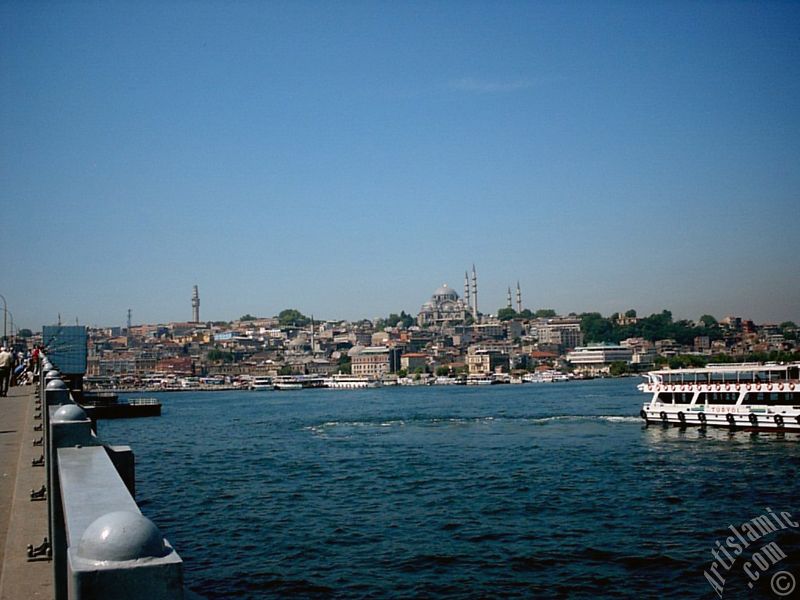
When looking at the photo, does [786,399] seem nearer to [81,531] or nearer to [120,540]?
[81,531]

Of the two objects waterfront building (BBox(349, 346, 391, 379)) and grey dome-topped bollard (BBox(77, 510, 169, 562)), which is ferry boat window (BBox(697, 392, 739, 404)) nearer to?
grey dome-topped bollard (BBox(77, 510, 169, 562))

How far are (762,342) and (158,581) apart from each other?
166 metres

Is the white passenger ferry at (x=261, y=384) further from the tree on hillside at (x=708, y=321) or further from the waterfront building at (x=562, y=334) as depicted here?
the tree on hillside at (x=708, y=321)

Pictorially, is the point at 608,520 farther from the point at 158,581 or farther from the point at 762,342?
the point at 762,342

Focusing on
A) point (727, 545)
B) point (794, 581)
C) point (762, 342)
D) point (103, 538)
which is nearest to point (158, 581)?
point (103, 538)

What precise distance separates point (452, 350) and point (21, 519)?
156184 millimetres

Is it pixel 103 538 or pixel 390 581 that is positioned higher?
pixel 103 538

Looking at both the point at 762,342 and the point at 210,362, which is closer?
the point at 762,342

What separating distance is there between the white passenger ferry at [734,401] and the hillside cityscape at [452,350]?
94.8 metres

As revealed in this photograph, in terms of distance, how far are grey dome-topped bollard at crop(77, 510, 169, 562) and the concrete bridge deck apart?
101 inches

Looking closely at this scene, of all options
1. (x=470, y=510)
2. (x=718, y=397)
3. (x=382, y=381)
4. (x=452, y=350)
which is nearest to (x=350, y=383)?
(x=382, y=381)

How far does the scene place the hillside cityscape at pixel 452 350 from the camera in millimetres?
143250

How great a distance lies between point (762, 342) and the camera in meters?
153

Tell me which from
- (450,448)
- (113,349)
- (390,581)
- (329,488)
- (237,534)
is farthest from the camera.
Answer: (113,349)
